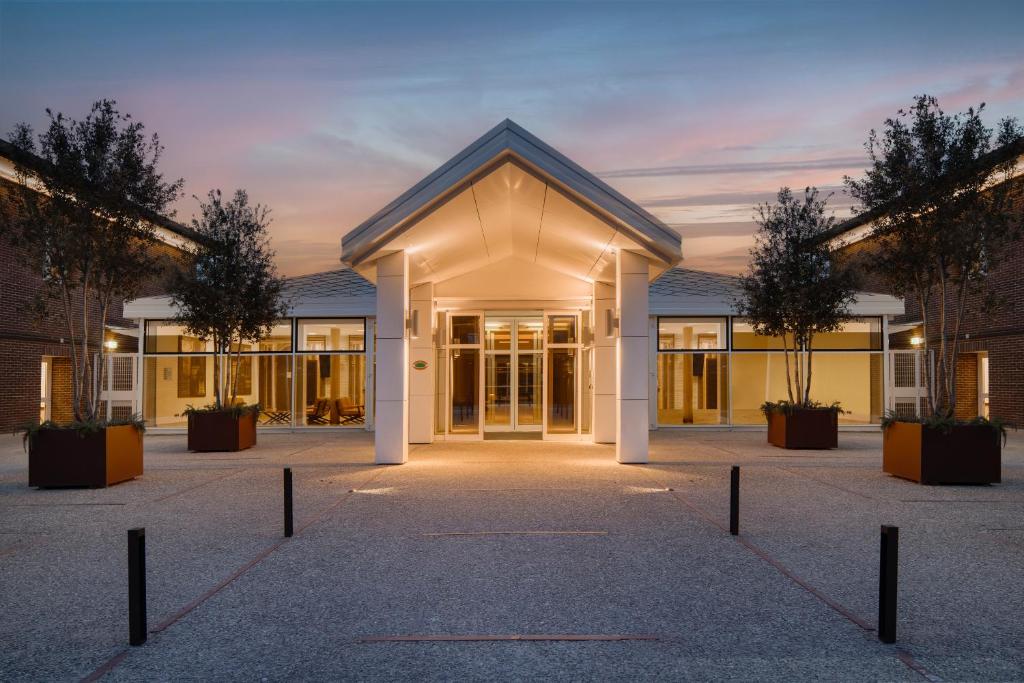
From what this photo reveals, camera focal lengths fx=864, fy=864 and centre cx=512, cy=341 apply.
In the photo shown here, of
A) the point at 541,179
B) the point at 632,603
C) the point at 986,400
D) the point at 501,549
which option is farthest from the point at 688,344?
the point at 632,603

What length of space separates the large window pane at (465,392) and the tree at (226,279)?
4.66m

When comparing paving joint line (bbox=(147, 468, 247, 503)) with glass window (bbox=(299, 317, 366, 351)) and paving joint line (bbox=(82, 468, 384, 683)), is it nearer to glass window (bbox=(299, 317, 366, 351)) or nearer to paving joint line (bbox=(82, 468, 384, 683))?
paving joint line (bbox=(82, 468, 384, 683))

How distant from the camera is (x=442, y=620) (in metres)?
5.67

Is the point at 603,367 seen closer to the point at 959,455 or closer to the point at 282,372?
the point at 959,455

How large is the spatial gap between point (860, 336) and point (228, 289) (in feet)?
57.9

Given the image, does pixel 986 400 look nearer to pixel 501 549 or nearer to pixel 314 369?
pixel 314 369

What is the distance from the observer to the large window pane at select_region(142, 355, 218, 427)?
24984 millimetres

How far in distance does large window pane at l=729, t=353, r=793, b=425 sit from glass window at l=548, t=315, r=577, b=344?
286 inches

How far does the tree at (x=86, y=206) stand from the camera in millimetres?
12672

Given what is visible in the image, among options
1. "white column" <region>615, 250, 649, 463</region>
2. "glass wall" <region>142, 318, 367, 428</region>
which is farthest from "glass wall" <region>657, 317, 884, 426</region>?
"white column" <region>615, 250, 649, 463</region>

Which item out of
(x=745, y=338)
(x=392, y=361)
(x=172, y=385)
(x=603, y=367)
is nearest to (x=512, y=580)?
(x=392, y=361)

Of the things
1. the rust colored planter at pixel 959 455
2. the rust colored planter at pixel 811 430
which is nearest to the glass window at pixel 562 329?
the rust colored planter at pixel 811 430

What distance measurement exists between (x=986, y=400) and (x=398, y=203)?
71.5ft

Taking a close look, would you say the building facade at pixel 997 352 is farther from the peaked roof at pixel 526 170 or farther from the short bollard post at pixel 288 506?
the short bollard post at pixel 288 506
